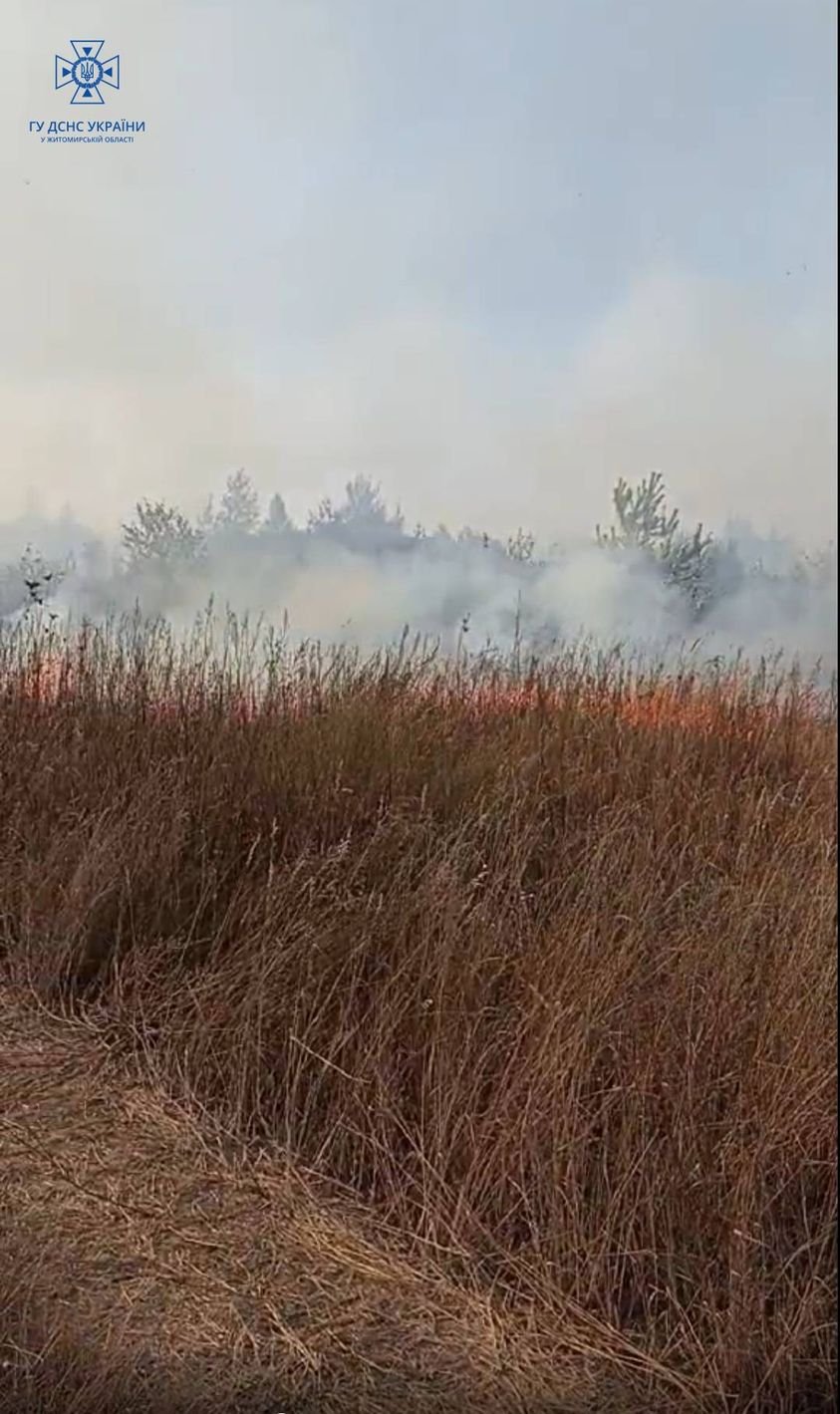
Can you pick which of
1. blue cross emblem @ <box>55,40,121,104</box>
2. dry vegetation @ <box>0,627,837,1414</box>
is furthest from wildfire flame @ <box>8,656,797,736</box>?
blue cross emblem @ <box>55,40,121,104</box>

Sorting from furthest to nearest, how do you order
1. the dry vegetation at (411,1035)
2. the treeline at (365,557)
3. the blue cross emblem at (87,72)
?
the blue cross emblem at (87,72) → the treeline at (365,557) → the dry vegetation at (411,1035)

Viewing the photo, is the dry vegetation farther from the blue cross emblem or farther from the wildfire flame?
the blue cross emblem

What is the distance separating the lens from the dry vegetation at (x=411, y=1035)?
102 centimetres

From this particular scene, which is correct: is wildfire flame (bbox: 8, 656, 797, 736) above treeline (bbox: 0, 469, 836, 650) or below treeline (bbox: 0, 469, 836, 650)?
below

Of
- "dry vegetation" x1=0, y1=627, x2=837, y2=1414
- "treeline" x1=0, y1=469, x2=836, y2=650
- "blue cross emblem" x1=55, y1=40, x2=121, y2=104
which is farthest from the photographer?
"blue cross emblem" x1=55, y1=40, x2=121, y2=104

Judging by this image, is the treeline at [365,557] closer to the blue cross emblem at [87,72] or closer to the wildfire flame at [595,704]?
the wildfire flame at [595,704]

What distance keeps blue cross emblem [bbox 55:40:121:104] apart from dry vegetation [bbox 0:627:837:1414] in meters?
0.75

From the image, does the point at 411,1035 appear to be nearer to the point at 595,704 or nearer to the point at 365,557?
the point at 595,704

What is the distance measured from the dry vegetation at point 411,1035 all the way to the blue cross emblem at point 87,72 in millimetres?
751

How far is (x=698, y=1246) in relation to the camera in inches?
40.5

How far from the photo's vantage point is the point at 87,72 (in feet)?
4.20

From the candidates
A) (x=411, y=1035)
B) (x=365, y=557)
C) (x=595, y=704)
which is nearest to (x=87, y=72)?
(x=365, y=557)

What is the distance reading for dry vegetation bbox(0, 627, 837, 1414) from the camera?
1020mm

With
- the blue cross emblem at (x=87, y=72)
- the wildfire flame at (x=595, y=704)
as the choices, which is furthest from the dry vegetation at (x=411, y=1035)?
the blue cross emblem at (x=87, y=72)
